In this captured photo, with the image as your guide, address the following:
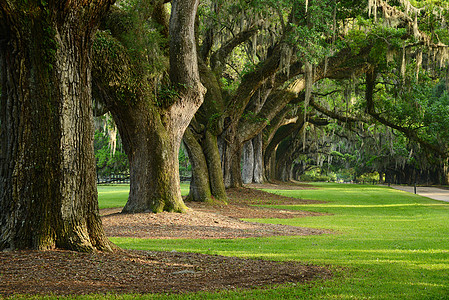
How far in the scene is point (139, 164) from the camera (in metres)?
13.3

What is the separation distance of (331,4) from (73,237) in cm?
1416

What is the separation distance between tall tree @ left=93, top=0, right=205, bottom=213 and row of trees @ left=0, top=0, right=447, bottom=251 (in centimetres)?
3

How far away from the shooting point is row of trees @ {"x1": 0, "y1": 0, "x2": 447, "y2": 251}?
20.6 feet

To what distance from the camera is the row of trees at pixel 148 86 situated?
248 inches

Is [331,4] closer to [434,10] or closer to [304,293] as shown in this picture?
[434,10]

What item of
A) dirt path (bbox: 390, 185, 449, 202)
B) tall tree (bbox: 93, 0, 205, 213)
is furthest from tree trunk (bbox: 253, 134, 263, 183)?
tall tree (bbox: 93, 0, 205, 213)

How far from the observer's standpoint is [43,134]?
6.33 meters

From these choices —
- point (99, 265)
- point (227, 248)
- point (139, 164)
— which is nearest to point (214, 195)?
point (139, 164)

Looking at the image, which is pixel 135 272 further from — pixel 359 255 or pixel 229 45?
pixel 229 45

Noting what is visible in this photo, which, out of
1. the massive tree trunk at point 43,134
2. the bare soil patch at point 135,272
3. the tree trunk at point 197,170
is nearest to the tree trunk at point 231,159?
the tree trunk at point 197,170

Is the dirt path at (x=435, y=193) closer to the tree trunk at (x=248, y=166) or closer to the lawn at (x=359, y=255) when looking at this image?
the tree trunk at (x=248, y=166)

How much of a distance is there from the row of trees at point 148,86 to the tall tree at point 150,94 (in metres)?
0.03

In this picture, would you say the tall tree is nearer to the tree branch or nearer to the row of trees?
the row of trees

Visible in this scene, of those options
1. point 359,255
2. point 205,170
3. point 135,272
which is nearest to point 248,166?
point 205,170
